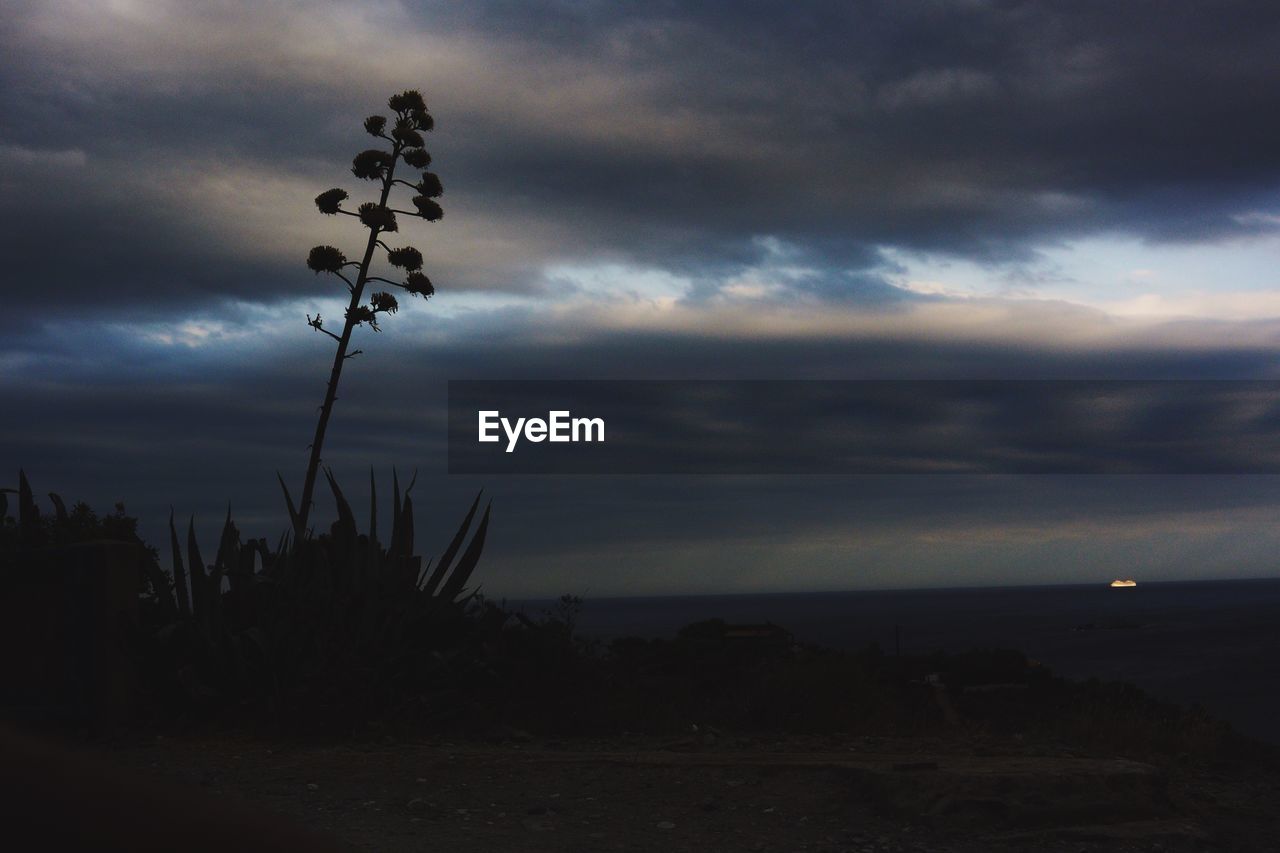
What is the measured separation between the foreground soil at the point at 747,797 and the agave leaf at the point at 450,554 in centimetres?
187

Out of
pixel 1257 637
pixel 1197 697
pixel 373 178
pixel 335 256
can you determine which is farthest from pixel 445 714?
pixel 1257 637

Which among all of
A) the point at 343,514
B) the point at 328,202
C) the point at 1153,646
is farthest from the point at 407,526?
the point at 1153,646

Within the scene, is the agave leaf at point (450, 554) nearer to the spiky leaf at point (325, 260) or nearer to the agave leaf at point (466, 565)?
the agave leaf at point (466, 565)

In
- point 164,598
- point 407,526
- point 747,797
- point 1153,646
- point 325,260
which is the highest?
point 325,260

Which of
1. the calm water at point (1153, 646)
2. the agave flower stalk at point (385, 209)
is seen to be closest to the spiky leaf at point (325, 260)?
the agave flower stalk at point (385, 209)

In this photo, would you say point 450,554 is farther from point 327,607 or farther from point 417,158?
point 417,158

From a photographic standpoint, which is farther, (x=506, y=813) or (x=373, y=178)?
(x=373, y=178)

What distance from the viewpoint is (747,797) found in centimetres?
625

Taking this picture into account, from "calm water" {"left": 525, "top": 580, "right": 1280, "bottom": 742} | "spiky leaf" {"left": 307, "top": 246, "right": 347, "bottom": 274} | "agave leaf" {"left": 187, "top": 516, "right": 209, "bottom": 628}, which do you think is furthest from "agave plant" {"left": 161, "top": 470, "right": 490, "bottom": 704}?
"calm water" {"left": 525, "top": 580, "right": 1280, "bottom": 742}

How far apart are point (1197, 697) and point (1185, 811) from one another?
4901cm

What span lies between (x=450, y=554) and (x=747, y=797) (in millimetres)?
3928

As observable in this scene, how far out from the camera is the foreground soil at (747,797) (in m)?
5.54

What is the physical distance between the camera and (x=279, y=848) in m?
0.48

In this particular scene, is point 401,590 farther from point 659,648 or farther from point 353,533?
point 659,648
